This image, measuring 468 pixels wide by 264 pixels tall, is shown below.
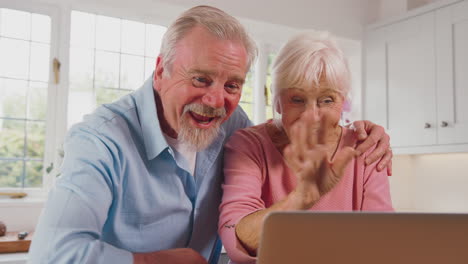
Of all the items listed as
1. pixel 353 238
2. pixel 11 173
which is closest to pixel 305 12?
pixel 11 173

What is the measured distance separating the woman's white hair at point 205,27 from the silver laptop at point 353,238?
746 mm

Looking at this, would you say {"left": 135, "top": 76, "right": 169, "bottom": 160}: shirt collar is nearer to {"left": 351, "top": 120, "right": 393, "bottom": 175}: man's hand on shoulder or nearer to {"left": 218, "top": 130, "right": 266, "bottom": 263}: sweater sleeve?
{"left": 218, "top": 130, "right": 266, "bottom": 263}: sweater sleeve

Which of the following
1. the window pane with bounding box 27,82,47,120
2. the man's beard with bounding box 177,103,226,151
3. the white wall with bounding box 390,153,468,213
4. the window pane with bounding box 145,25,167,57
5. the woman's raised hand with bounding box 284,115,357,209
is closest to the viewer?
the woman's raised hand with bounding box 284,115,357,209

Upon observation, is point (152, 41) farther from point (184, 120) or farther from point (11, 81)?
point (184, 120)

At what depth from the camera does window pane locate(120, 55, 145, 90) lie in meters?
3.17

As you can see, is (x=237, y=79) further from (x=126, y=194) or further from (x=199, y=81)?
(x=126, y=194)

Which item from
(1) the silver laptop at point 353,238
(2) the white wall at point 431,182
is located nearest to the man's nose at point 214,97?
(1) the silver laptop at point 353,238

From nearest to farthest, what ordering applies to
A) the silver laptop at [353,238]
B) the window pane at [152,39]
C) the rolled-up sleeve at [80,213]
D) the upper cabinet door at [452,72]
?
the silver laptop at [353,238] → the rolled-up sleeve at [80,213] → the upper cabinet door at [452,72] → the window pane at [152,39]

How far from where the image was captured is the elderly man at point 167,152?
108cm

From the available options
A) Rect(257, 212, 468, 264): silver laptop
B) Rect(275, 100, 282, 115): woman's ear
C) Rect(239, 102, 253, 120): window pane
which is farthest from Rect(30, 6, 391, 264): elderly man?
Rect(239, 102, 253, 120): window pane

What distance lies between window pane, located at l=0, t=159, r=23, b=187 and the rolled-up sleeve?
193 cm

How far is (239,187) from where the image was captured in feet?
3.83

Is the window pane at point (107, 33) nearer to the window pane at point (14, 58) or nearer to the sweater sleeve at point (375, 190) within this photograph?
the window pane at point (14, 58)

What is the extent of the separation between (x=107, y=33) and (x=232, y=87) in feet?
7.02
